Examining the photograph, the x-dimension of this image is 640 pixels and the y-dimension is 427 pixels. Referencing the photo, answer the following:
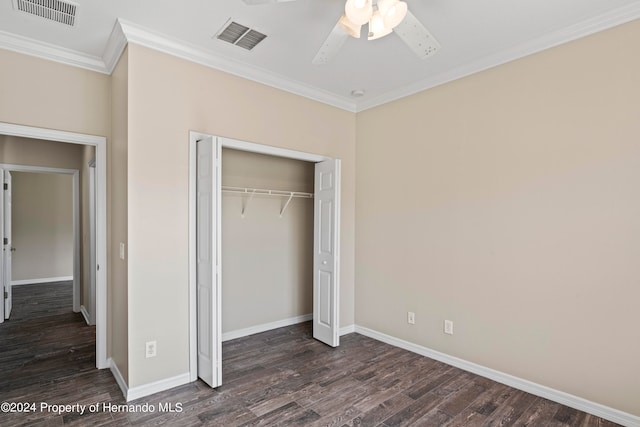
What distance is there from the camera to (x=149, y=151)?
107 inches

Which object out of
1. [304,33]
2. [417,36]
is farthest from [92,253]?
[417,36]

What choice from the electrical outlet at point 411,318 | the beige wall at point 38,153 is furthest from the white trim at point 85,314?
the electrical outlet at point 411,318

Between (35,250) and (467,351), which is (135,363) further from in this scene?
(35,250)

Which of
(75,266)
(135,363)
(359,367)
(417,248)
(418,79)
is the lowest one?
(359,367)

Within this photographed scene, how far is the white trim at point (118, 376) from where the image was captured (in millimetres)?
2641

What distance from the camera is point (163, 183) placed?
2777mm

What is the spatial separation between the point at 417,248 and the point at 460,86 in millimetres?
1670

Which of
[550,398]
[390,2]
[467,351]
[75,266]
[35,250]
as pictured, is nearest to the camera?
[390,2]

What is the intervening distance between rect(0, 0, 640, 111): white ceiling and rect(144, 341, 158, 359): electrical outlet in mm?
2400

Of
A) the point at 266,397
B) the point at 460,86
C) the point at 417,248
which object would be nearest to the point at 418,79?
the point at 460,86

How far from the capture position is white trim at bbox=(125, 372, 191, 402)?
102 inches

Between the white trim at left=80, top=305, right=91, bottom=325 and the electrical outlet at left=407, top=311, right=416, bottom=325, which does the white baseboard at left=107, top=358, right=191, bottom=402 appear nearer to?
the white trim at left=80, top=305, right=91, bottom=325

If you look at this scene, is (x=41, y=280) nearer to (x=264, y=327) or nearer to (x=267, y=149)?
(x=264, y=327)

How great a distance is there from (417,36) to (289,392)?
274 centimetres
